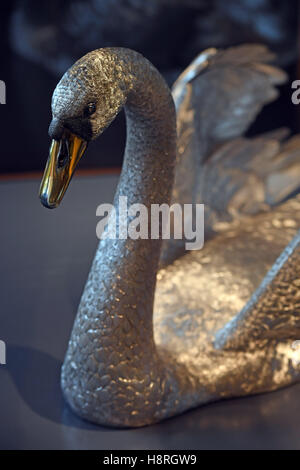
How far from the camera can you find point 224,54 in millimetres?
1293

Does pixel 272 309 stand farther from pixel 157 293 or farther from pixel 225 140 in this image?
pixel 225 140

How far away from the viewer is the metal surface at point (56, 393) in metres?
0.88

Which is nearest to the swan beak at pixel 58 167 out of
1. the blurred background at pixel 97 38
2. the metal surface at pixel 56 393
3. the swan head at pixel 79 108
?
the swan head at pixel 79 108

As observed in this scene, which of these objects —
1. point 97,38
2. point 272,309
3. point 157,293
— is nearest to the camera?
point 272,309

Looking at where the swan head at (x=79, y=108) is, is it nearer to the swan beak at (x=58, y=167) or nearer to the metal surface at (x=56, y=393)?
the swan beak at (x=58, y=167)

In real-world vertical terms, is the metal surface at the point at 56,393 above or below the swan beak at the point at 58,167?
below

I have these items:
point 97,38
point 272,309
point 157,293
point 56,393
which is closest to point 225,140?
point 157,293

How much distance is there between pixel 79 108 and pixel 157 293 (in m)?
0.49

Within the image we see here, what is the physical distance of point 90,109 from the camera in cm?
74

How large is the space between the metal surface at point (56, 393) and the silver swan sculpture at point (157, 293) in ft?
0.08

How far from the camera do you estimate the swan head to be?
2.37 feet

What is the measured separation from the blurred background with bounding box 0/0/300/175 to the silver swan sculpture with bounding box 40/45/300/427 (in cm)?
119
